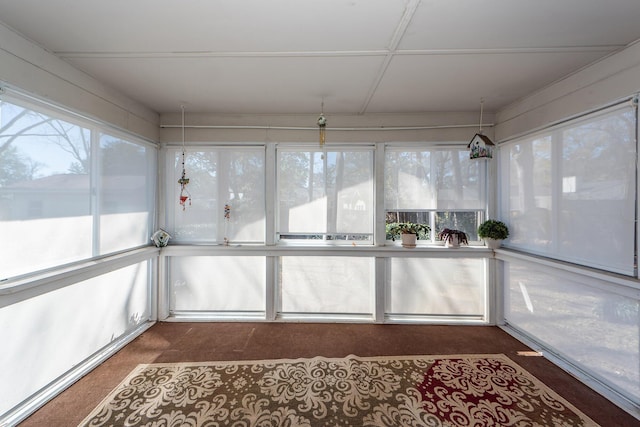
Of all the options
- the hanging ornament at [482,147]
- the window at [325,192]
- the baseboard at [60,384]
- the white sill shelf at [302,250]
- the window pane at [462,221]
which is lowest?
the baseboard at [60,384]

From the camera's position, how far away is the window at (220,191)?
3283mm

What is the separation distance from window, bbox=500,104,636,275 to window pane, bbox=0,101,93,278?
14.9 ft

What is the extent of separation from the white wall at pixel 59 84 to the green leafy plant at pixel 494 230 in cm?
433

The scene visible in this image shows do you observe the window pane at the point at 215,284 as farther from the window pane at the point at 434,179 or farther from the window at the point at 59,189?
the window pane at the point at 434,179

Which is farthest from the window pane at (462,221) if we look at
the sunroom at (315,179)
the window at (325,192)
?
the window at (325,192)

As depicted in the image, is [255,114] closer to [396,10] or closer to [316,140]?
[316,140]

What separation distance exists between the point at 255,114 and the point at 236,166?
0.72 meters

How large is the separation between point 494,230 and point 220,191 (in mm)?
3477

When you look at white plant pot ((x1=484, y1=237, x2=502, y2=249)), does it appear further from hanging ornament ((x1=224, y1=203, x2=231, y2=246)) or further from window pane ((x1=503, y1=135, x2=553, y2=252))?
hanging ornament ((x1=224, y1=203, x2=231, y2=246))

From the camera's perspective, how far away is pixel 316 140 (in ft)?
10.6

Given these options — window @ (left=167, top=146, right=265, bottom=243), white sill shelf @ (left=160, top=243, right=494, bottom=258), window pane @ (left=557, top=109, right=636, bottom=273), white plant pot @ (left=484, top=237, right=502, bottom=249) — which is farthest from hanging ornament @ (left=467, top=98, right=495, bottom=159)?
window @ (left=167, top=146, right=265, bottom=243)

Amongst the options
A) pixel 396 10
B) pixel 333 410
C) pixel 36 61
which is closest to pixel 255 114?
pixel 36 61

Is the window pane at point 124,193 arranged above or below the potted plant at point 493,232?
above

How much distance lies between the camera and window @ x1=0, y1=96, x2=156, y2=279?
1779 mm
